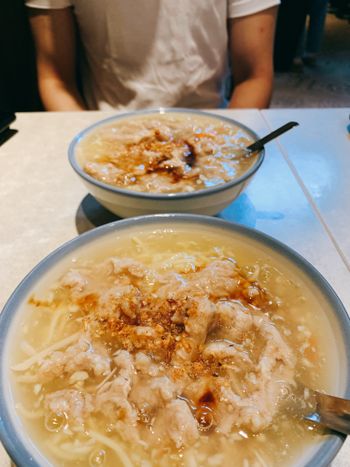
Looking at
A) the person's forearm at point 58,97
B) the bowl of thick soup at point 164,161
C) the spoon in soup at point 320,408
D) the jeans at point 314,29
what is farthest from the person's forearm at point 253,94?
the jeans at point 314,29

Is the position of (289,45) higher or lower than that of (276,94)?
higher

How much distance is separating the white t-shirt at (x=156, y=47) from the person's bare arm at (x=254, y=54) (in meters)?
0.06

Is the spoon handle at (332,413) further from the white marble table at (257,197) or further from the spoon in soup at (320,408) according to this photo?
the white marble table at (257,197)

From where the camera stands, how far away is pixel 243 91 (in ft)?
7.75

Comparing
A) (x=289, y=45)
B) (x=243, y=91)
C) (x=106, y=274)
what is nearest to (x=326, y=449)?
(x=106, y=274)

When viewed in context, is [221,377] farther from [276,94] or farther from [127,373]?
[276,94]

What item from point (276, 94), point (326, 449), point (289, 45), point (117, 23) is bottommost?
point (276, 94)

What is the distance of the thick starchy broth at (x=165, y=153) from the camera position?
121 cm

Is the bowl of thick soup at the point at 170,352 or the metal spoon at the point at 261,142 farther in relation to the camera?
the metal spoon at the point at 261,142

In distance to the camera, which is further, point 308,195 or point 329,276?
point 308,195

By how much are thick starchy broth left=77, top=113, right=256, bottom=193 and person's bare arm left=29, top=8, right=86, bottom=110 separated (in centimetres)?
105

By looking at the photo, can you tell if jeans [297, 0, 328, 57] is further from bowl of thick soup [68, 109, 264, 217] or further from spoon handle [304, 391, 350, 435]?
spoon handle [304, 391, 350, 435]

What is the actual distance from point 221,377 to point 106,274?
0.35m

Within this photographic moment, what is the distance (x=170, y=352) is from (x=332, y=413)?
0.29m
